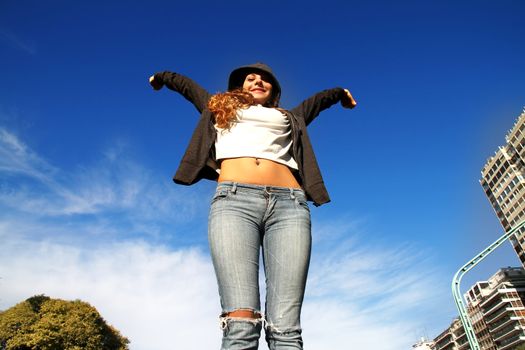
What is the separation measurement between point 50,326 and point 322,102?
42348 mm

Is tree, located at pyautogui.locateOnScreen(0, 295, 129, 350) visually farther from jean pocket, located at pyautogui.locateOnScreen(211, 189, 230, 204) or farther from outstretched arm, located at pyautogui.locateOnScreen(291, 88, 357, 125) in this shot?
jean pocket, located at pyautogui.locateOnScreen(211, 189, 230, 204)

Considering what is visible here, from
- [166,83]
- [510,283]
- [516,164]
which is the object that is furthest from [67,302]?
[510,283]

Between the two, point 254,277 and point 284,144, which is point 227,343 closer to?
point 254,277

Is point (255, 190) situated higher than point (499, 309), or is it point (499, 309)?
point (499, 309)

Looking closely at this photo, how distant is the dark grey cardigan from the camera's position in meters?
3.19

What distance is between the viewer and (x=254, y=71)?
398cm

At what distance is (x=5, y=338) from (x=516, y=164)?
315 feet

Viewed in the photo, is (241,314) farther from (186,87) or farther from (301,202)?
(186,87)

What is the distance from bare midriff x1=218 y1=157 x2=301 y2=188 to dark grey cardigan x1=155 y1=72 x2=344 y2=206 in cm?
19

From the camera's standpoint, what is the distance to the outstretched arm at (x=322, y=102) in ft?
13.1

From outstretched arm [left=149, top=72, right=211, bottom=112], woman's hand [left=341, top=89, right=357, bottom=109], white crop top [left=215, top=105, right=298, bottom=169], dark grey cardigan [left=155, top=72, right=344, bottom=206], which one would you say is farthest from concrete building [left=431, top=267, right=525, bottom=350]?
outstretched arm [left=149, top=72, right=211, bottom=112]

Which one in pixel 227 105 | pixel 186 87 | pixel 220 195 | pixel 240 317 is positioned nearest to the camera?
pixel 240 317

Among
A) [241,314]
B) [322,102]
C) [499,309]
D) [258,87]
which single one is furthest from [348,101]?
[499,309]

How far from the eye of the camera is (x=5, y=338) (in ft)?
118
